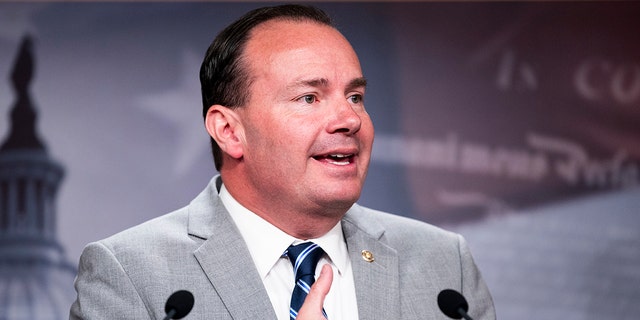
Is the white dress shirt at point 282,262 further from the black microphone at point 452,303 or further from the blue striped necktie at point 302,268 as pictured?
the black microphone at point 452,303

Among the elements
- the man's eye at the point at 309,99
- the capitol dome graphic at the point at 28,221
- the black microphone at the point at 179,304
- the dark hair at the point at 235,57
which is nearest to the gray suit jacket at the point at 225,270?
the black microphone at the point at 179,304

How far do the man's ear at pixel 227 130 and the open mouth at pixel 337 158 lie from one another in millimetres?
250

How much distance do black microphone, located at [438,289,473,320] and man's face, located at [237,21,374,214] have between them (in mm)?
326

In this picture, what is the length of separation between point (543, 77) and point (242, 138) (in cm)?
242

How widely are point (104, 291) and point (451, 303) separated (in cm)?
84

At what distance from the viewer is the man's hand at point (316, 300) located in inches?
80.0

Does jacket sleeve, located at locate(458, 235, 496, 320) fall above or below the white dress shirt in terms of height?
below

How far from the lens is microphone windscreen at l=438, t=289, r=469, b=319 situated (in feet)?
7.30

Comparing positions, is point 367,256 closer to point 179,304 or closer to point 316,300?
point 316,300

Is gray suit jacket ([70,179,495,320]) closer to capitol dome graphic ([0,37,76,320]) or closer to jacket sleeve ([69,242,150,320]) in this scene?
jacket sleeve ([69,242,150,320])

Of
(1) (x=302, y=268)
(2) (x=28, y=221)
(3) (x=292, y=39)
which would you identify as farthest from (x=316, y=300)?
(2) (x=28, y=221)

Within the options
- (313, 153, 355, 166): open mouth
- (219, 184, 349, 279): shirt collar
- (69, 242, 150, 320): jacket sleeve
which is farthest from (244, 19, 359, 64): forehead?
(69, 242, 150, 320): jacket sleeve

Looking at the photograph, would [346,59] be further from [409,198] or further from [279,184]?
[409,198]

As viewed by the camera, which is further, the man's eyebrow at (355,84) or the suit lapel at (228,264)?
the man's eyebrow at (355,84)
